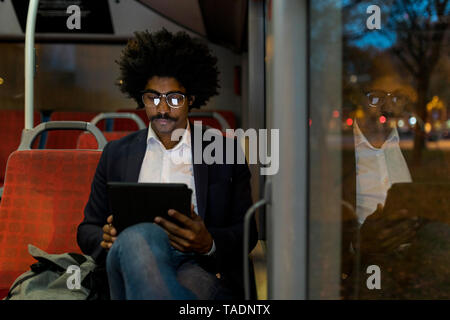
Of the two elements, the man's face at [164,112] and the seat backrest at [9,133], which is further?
the seat backrest at [9,133]

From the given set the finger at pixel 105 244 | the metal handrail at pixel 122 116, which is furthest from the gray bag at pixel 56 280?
the metal handrail at pixel 122 116

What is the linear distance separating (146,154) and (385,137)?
0.84m

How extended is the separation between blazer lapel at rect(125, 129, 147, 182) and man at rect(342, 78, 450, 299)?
77 cm

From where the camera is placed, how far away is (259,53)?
8.70 feet

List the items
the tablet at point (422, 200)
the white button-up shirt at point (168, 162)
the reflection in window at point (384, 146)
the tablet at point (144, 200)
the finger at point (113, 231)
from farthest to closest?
the white button-up shirt at point (168, 162) → the tablet at point (422, 200) → the finger at point (113, 231) → the tablet at point (144, 200) → the reflection in window at point (384, 146)

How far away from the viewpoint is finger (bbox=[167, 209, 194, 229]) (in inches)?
53.6

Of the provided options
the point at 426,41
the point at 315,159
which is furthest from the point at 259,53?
the point at 315,159

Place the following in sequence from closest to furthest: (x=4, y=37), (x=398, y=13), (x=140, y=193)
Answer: (x=140, y=193) < (x=398, y=13) < (x=4, y=37)

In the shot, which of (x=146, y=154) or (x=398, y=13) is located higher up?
(x=398, y=13)

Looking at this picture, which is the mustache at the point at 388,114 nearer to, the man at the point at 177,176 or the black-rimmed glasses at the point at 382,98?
the black-rimmed glasses at the point at 382,98

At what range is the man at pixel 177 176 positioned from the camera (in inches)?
57.9

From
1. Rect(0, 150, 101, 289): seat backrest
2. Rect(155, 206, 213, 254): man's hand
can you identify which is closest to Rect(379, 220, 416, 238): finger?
Rect(155, 206, 213, 254): man's hand
